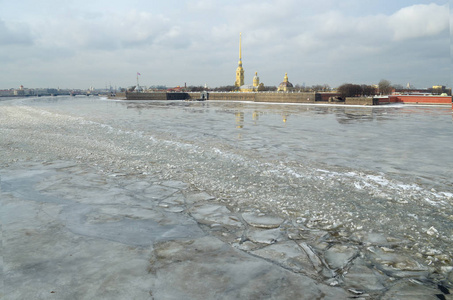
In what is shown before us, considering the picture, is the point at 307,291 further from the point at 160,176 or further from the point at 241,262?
the point at 160,176

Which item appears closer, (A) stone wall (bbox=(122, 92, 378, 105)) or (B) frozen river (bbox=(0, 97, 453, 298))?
(B) frozen river (bbox=(0, 97, 453, 298))

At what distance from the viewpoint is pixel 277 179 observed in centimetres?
525

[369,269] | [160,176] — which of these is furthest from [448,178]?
[160,176]

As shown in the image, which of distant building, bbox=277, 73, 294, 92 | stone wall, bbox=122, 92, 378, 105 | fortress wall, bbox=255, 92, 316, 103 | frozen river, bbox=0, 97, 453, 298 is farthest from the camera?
distant building, bbox=277, 73, 294, 92

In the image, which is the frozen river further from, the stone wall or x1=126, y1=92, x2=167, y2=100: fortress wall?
x1=126, y1=92, x2=167, y2=100: fortress wall

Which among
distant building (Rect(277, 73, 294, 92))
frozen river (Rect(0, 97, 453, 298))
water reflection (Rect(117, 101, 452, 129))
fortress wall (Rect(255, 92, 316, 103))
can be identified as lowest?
frozen river (Rect(0, 97, 453, 298))

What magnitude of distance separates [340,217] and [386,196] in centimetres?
120

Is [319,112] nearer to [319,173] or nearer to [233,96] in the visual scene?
[319,173]

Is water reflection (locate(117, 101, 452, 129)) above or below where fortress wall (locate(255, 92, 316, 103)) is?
below

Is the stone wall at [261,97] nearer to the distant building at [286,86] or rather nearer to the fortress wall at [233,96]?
the fortress wall at [233,96]

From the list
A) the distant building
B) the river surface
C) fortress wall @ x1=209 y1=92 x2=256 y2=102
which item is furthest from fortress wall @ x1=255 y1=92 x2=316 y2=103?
the river surface

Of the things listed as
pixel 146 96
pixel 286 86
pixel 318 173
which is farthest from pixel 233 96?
pixel 318 173

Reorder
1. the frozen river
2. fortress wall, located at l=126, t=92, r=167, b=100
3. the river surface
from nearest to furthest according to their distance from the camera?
the frozen river → the river surface → fortress wall, located at l=126, t=92, r=167, b=100

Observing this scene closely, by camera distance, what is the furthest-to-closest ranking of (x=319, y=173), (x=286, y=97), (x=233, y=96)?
(x=233, y=96) < (x=286, y=97) < (x=319, y=173)
